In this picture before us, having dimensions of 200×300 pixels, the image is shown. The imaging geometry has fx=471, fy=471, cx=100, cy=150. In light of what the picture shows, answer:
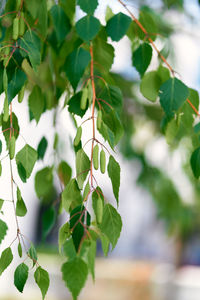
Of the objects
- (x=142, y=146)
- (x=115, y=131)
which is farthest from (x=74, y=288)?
(x=142, y=146)

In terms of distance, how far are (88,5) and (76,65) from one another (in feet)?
0.21

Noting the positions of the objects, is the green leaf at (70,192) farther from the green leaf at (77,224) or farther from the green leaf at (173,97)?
the green leaf at (173,97)

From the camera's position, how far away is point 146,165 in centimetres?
197

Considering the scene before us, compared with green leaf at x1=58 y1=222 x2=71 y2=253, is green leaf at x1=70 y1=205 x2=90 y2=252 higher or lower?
higher

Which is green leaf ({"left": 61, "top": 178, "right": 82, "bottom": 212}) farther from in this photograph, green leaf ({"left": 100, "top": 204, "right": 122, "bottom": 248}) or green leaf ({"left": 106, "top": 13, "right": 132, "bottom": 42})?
green leaf ({"left": 106, "top": 13, "right": 132, "bottom": 42})

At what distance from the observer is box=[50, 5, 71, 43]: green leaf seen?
1.77 ft

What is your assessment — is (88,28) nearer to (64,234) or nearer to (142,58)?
(142,58)

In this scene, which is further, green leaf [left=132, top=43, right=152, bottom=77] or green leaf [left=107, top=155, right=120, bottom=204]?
green leaf [left=132, top=43, right=152, bottom=77]

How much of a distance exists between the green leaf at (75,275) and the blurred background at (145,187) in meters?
0.22

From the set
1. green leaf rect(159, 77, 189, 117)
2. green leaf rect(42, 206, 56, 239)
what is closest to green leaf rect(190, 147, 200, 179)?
green leaf rect(159, 77, 189, 117)

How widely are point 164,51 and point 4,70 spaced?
273 millimetres

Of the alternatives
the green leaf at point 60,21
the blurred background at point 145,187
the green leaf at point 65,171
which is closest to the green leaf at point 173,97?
the blurred background at point 145,187

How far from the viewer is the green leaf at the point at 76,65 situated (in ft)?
1.60

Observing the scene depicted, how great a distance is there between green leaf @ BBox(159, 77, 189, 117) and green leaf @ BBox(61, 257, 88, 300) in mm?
183
